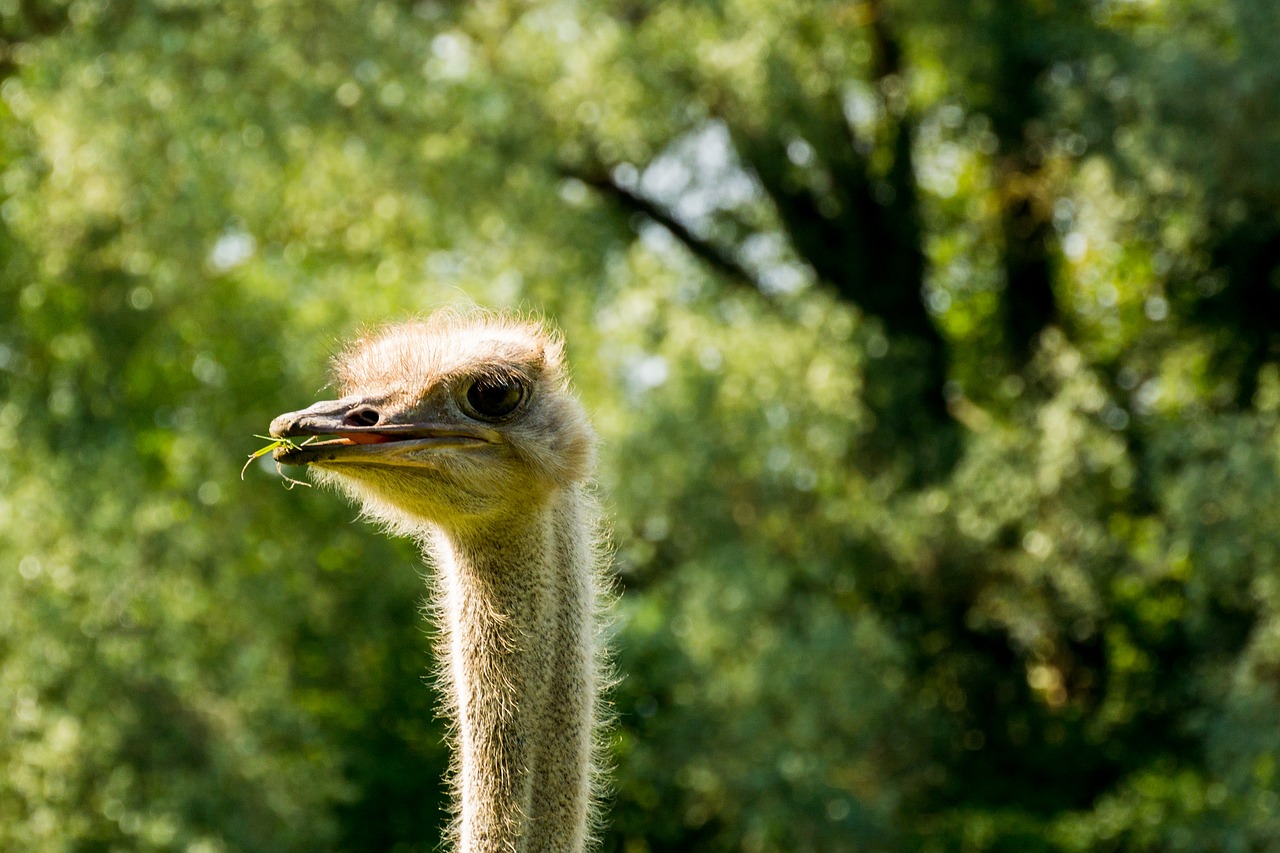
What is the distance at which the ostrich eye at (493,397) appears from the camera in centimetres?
323

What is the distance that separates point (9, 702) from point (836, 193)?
8.43 metres

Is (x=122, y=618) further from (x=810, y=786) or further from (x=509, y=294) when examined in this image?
(x=810, y=786)

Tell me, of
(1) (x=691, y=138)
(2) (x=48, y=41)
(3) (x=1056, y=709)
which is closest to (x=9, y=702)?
Answer: (2) (x=48, y=41)

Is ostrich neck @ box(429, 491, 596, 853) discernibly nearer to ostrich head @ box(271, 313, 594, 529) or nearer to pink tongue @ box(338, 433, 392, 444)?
ostrich head @ box(271, 313, 594, 529)

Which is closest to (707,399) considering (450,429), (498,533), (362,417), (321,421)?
(498,533)

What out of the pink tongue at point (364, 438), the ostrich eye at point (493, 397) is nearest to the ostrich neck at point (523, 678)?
the ostrich eye at point (493, 397)

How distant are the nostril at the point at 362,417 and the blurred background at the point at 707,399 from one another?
25.4 feet

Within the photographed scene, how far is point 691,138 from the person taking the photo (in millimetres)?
15484

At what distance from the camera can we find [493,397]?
10.7 feet

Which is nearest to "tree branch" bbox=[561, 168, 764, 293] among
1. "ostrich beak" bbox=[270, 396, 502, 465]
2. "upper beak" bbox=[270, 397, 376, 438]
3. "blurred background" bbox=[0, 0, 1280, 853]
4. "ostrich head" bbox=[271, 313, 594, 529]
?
"blurred background" bbox=[0, 0, 1280, 853]

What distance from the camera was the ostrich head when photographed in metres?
3.10

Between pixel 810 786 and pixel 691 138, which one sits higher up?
pixel 691 138

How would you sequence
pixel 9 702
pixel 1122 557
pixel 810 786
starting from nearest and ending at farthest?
pixel 9 702 → pixel 810 786 → pixel 1122 557

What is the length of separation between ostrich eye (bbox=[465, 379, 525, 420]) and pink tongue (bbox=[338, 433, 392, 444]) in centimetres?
20
